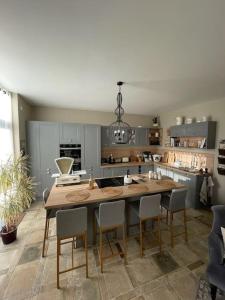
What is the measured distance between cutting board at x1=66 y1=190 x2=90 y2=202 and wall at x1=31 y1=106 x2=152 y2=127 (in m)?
3.20

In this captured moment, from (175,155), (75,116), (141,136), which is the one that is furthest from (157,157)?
(75,116)

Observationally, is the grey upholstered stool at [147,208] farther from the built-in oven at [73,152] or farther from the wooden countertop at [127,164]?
the built-in oven at [73,152]

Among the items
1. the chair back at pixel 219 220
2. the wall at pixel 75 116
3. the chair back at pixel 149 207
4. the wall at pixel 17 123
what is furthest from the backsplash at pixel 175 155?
the wall at pixel 17 123

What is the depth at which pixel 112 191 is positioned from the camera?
2.44 metres

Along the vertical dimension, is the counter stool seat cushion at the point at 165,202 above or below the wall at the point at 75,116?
below

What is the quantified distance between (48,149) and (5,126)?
4.24 ft

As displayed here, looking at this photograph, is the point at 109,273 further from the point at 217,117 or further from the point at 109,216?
the point at 217,117

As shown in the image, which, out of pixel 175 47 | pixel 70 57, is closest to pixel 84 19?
pixel 70 57

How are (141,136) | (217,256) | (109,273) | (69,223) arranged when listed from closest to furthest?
(217,256) < (69,223) < (109,273) < (141,136)

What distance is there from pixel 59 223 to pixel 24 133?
3017 mm

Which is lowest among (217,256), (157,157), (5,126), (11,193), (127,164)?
(217,256)

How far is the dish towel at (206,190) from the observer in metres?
3.67

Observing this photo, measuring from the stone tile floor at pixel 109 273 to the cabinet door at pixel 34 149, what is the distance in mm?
1796

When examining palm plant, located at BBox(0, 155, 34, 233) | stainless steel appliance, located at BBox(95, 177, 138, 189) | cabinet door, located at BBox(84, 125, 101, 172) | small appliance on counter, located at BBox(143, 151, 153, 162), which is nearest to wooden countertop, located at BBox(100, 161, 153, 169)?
small appliance on counter, located at BBox(143, 151, 153, 162)
